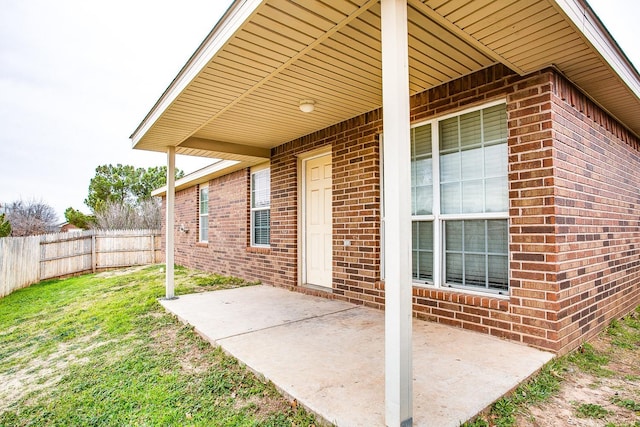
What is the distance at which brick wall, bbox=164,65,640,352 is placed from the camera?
296cm

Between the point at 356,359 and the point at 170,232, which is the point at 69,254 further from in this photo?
the point at 356,359

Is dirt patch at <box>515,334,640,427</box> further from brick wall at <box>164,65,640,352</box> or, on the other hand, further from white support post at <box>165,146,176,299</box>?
white support post at <box>165,146,176,299</box>

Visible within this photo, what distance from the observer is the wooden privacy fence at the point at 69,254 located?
8.43 metres

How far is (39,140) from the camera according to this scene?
38.3 meters

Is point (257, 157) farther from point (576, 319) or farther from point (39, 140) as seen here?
point (39, 140)

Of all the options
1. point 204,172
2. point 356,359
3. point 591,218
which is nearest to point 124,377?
point 356,359

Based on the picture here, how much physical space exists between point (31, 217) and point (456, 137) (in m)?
27.8

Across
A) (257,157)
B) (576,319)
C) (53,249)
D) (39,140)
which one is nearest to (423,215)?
(576,319)

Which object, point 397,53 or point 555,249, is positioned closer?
point 397,53

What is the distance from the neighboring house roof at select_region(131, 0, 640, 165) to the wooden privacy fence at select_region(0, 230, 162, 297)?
665cm

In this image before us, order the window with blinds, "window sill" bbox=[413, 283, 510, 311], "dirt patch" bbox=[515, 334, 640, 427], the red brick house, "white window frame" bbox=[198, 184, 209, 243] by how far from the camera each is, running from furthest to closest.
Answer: "white window frame" bbox=[198, 184, 209, 243]
the window with blinds
"window sill" bbox=[413, 283, 510, 311]
the red brick house
"dirt patch" bbox=[515, 334, 640, 427]

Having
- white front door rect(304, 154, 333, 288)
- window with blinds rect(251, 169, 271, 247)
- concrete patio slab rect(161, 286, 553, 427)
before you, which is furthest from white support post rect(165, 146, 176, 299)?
white front door rect(304, 154, 333, 288)

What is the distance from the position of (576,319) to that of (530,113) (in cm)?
190

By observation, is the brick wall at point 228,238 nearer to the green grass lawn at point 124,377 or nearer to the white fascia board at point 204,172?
the white fascia board at point 204,172
